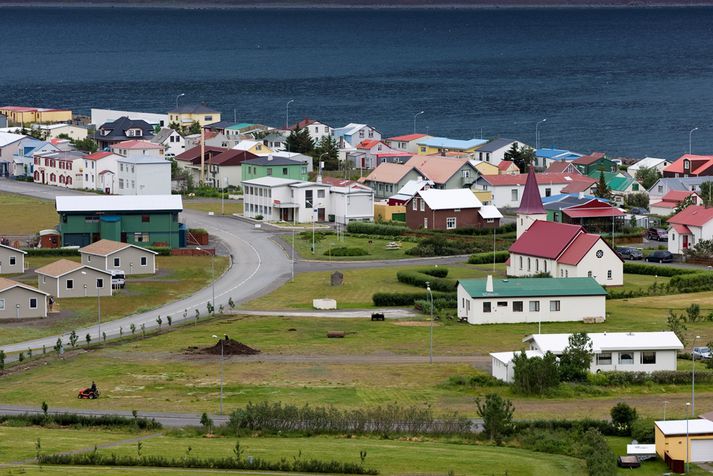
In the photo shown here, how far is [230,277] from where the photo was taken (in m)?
73.4

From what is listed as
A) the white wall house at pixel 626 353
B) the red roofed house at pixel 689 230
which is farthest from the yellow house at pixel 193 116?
the white wall house at pixel 626 353

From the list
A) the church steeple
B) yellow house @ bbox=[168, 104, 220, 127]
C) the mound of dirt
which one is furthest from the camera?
yellow house @ bbox=[168, 104, 220, 127]

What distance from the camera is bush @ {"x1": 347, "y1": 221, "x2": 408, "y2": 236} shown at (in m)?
85.9

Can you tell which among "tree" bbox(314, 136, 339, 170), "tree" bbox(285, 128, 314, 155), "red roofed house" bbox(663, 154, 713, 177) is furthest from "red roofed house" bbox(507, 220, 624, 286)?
"tree" bbox(285, 128, 314, 155)

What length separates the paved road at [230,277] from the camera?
6106 centimetres

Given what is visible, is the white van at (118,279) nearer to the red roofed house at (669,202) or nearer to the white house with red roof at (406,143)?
the red roofed house at (669,202)

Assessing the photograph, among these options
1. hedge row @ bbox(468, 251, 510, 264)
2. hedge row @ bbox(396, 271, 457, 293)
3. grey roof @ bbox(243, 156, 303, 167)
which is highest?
grey roof @ bbox(243, 156, 303, 167)

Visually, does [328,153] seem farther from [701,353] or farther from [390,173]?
[701,353]

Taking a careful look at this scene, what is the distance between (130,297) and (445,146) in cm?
5409

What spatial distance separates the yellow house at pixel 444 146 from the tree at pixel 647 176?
14.2 meters

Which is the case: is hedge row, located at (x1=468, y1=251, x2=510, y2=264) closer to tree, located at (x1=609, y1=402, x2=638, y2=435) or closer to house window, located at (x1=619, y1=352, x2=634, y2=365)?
house window, located at (x1=619, y1=352, x2=634, y2=365)

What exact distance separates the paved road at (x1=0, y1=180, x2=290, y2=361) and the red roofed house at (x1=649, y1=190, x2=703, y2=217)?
2177 centimetres

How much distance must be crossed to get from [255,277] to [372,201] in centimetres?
1945


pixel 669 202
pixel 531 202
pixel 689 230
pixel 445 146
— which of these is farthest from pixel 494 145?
pixel 689 230
